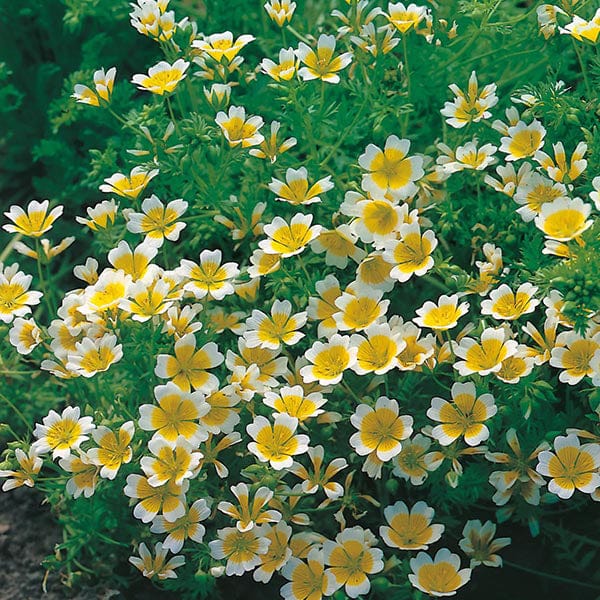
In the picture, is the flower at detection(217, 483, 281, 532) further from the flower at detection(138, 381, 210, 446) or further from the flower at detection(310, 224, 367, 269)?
the flower at detection(310, 224, 367, 269)

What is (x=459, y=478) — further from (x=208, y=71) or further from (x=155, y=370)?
(x=208, y=71)

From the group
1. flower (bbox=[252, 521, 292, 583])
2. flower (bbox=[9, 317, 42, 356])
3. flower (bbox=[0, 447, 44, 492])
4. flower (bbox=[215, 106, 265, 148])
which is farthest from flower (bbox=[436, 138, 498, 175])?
flower (bbox=[0, 447, 44, 492])

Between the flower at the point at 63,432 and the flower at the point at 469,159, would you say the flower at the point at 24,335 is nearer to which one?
the flower at the point at 63,432

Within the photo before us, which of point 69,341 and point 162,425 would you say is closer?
point 162,425

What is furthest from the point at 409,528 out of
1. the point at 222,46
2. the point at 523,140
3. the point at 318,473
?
the point at 222,46

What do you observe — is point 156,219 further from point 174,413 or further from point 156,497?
point 156,497

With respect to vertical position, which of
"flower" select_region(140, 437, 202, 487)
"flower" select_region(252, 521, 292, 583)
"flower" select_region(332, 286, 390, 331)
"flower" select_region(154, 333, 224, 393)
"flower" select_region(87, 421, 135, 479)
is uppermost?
"flower" select_region(332, 286, 390, 331)

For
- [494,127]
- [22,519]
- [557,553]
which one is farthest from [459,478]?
[22,519]
